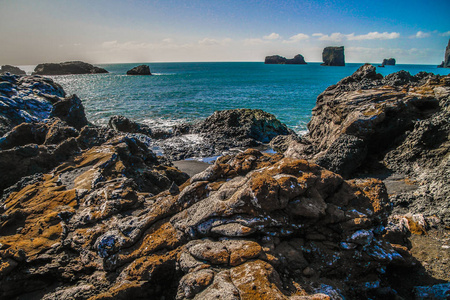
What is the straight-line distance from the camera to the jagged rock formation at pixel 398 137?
36.9 ft

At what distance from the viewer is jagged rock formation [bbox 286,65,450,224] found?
443 inches

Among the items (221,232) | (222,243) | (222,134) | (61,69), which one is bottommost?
(222,243)

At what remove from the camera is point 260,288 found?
437 cm

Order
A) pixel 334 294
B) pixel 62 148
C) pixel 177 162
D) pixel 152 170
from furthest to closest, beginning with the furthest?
pixel 177 162 < pixel 152 170 < pixel 62 148 < pixel 334 294

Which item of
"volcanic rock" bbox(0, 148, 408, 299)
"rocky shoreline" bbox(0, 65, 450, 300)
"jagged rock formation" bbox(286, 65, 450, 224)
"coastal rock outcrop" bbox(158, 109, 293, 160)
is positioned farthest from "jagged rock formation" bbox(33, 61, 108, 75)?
"volcanic rock" bbox(0, 148, 408, 299)

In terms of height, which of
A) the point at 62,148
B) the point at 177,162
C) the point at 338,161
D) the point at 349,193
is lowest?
the point at 177,162

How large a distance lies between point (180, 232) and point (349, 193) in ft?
17.6

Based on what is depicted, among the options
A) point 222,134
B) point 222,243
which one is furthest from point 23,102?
point 222,243

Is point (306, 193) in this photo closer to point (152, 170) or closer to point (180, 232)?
point (180, 232)

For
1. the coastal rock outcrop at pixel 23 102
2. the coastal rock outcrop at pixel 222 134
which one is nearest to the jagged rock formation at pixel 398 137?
the coastal rock outcrop at pixel 222 134

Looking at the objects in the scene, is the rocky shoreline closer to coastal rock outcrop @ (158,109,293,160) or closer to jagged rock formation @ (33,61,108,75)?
coastal rock outcrop @ (158,109,293,160)

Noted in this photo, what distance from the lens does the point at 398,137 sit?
15.8 m

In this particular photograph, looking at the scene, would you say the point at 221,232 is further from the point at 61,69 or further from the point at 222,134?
the point at 61,69

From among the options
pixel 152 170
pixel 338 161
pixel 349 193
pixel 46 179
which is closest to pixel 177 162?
pixel 152 170
